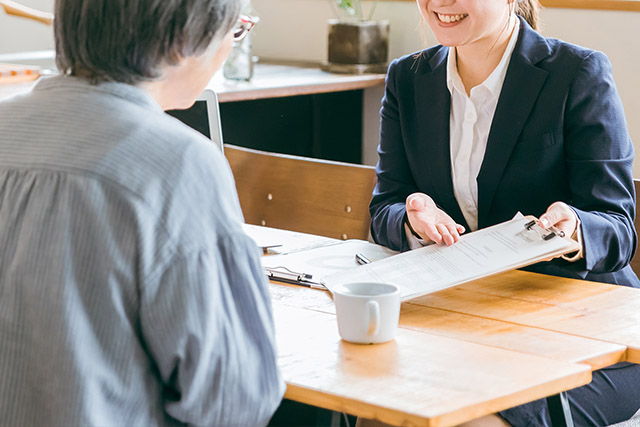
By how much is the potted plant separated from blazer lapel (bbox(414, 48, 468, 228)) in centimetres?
157

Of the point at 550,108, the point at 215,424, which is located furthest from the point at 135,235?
the point at 550,108

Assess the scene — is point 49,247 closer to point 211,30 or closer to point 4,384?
point 4,384

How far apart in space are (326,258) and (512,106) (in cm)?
44

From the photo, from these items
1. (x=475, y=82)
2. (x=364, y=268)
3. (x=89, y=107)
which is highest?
(x=89, y=107)

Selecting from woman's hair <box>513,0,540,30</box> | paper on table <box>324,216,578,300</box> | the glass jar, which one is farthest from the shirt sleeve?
the glass jar

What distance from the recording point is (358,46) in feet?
10.7

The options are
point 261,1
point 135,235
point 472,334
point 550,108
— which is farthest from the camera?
point 261,1

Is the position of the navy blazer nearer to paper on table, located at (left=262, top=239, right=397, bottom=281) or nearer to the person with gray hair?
paper on table, located at (left=262, top=239, right=397, bottom=281)

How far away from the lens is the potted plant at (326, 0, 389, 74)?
10.7ft

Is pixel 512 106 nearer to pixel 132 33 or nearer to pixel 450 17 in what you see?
pixel 450 17

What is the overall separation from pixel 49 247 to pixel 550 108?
1.02 m

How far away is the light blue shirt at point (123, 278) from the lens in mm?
814

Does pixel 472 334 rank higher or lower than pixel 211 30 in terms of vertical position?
lower

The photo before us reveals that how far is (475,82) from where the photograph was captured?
1.68 m
